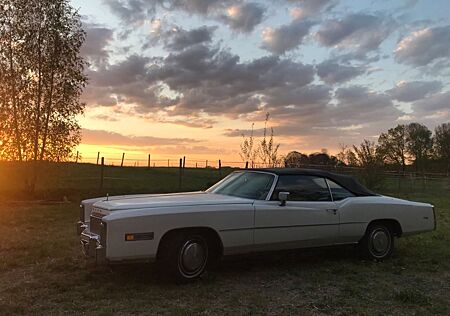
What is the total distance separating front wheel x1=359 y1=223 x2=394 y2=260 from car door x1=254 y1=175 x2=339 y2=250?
669mm

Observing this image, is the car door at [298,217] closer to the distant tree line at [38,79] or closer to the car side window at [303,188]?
the car side window at [303,188]

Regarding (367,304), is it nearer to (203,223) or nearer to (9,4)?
(203,223)

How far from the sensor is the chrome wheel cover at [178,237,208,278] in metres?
5.59

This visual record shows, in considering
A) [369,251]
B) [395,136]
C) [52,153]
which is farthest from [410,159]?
[369,251]

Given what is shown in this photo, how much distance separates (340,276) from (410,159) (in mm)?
65055

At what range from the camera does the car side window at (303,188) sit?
256 inches

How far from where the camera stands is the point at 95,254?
5.30 m

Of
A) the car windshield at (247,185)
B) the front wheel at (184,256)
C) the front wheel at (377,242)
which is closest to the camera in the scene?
the front wheel at (184,256)

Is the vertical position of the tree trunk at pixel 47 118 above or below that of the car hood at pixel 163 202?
above

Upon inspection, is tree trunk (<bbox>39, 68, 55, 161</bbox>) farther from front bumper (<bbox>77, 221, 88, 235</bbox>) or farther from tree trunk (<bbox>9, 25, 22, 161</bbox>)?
front bumper (<bbox>77, 221, 88, 235</bbox>)

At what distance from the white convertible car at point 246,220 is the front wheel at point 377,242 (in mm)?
15

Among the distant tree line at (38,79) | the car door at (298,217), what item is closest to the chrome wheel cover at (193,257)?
the car door at (298,217)

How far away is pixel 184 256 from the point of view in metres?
5.60

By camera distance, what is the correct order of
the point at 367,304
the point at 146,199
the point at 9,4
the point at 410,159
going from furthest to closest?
the point at 410,159 < the point at 9,4 < the point at 146,199 < the point at 367,304
